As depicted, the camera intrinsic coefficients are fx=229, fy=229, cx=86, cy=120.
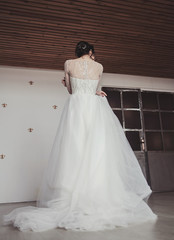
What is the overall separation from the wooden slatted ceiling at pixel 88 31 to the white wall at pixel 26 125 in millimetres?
307

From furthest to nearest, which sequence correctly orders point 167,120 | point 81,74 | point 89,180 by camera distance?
1. point 167,120
2. point 81,74
3. point 89,180

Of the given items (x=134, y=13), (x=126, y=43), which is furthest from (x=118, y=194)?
(x=126, y=43)

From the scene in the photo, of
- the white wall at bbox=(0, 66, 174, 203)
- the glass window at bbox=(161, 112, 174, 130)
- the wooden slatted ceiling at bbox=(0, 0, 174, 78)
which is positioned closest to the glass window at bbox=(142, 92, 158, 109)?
the glass window at bbox=(161, 112, 174, 130)

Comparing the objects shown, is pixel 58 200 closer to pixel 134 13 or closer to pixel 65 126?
pixel 65 126

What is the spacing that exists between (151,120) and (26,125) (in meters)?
2.87

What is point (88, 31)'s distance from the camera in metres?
3.56

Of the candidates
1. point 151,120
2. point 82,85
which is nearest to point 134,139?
point 151,120

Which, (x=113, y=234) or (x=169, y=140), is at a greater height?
(x=169, y=140)

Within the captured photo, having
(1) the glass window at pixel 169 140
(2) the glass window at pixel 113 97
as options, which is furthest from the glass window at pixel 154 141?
(2) the glass window at pixel 113 97

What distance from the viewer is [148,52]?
434 cm

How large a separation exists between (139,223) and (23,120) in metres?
3.31

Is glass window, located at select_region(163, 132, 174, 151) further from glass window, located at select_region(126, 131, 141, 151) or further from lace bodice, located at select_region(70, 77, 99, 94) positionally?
lace bodice, located at select_region(70, 77, 99, 94)

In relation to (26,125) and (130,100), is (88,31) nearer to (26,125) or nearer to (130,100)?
(26,125)

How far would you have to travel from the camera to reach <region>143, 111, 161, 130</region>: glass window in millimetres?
5344
